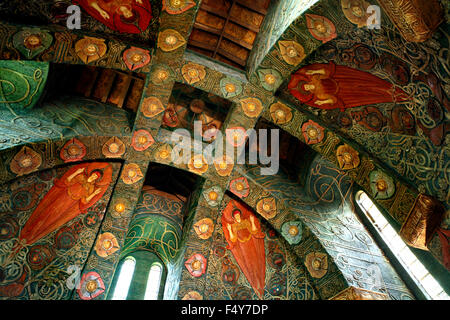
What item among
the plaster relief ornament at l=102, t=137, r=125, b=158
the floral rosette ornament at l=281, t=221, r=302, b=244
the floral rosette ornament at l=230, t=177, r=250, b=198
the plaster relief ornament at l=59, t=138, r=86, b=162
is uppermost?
the plaster relief ornament at l=102, t=137, r=125, b=158

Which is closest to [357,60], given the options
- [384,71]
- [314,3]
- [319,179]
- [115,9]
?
[384,71]

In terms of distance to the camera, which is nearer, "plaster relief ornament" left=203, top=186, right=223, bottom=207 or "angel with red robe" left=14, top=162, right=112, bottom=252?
"angel with red robe" left=14, top=162, right=112, bottom=252

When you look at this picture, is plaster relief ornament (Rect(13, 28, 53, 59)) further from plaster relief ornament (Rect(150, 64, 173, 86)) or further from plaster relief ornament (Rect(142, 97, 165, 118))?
plaster relief ornament (Rect(142, 97, 165, 118))

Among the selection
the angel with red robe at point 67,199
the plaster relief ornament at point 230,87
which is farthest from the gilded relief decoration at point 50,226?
the plaster relief ornament at point 230,87

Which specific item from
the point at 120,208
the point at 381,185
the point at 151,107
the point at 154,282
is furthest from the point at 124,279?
the point at 381,185

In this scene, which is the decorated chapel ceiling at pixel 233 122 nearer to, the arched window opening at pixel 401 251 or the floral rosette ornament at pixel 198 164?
the floral rosette ornament at pixel 198 164

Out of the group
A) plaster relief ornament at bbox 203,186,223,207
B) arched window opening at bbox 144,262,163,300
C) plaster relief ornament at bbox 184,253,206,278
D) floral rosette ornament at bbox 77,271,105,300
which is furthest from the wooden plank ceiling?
floral rosette ornament at bbox 77,271,105,300

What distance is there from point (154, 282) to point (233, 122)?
13.6 feet

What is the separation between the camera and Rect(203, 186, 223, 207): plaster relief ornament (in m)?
7.55

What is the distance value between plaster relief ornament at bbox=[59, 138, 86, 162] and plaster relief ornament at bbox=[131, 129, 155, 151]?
40.4 inches

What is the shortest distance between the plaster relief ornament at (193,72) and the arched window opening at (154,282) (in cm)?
445

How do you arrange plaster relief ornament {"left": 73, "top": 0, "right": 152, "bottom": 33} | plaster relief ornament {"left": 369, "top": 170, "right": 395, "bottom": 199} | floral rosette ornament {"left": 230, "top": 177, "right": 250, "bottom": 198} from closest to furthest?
plaster relief ornament {"left": 73, "top": 0, "right": 152, "bottom": 33}, plaster relief ornament {"left": 369, "top": 170, "right": 395, "bottom": 199}, floral rosette ornament {"left": 230, "top": 177, "right": 250, "bottom": 198}

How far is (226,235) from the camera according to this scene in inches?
298

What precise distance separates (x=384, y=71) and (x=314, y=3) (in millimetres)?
1684
